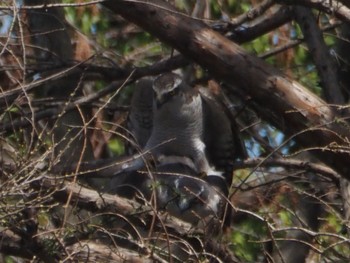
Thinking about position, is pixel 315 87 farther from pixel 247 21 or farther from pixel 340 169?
pixel 340 169

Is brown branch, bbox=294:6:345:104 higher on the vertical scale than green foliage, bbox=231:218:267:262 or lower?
higher

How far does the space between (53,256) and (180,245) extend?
1.10m

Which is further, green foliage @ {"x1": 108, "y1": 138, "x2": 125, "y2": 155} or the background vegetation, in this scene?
green foliage @ {"x1": 108, "y1": 138, "x2": 125, "y2": 155}

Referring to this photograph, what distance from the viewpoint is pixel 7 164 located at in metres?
6.32

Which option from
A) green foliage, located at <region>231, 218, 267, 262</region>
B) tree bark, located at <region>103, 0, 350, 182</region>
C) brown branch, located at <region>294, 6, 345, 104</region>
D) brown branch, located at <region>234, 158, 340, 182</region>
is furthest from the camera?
Result: green foliage, located at <region>231, 218, 267, 262</region>

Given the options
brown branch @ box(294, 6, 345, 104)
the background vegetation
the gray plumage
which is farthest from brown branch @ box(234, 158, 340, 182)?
the gray plumage

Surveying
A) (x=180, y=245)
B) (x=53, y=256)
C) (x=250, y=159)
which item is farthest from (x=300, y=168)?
(x=53, y=256)

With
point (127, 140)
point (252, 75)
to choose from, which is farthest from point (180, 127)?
point (127, 140)

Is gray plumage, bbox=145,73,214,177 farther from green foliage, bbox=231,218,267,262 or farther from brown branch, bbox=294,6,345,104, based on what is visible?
brown branch, bbox=294,6,345,104

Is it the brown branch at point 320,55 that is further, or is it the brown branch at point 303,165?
the brown branch at point 303,165

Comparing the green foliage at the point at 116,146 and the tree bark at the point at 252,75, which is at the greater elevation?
the tree bark at the point at 252,75

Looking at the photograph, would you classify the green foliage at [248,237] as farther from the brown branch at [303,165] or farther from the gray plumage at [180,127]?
the brown branch at [303,165]

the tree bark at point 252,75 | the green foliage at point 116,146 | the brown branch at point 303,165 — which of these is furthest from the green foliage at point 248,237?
the tree bark at point 252,75

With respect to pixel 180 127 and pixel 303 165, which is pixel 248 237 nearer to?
pixel 180 127
